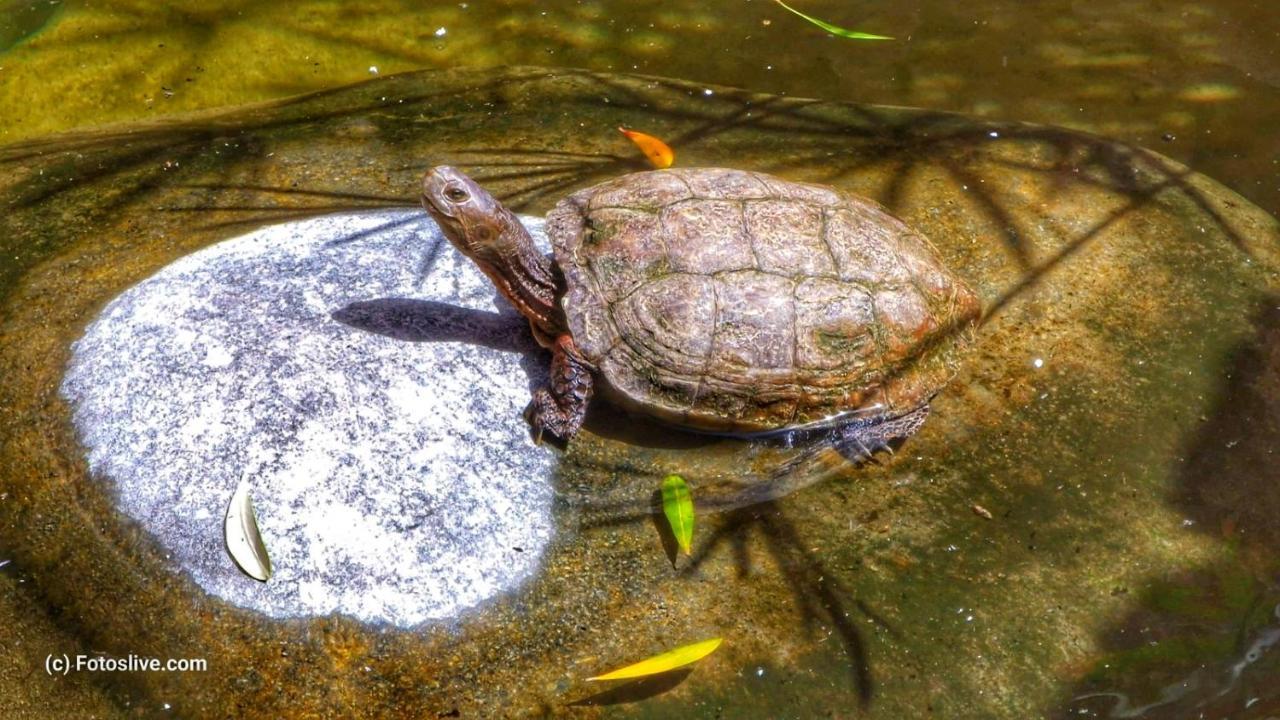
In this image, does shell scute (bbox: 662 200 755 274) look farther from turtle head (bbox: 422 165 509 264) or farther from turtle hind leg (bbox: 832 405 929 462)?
turtle hind leg (bbox: 832 405 929 462)

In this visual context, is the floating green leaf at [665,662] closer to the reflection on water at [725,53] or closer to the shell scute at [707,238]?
the shell scute at [707,238]

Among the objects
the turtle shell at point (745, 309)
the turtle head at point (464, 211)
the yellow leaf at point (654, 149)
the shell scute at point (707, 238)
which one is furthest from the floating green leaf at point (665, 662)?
the yellow leaf at point (654, 149)

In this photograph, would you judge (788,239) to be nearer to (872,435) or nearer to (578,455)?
(872,435)

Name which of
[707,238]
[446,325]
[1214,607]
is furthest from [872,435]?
[446,325]

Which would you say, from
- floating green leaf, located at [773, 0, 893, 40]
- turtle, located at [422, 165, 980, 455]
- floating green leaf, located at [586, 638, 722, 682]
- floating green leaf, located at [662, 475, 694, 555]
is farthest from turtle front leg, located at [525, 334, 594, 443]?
floating green leaf, located at [773, 0, 893, 40]

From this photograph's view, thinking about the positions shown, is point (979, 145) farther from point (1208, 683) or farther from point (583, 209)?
point (1208, 683)

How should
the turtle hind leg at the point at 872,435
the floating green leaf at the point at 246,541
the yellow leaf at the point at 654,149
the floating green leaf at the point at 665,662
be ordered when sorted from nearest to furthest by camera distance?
the floating green leaf at the point at 665,662 < the floating green leaf at the point at 246,541 < the turtle hind leg at the point at 872,435 < the yellow leaf at the point at 654,149
